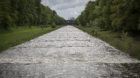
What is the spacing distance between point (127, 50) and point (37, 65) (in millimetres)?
6482

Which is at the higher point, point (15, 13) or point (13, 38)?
point (15, 13)

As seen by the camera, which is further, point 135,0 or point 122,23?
point 122,23

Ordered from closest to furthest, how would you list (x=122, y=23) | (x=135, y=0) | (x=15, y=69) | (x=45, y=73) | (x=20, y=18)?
(x=45, y=73) → (x=15, y=69) → (x=135, y=0) → (x=122, y=23) → (x=20, y=18)

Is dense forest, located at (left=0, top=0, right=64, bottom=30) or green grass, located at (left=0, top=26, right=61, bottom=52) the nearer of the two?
green grass, located at (left=0, top=26, right=61, bottom=52)

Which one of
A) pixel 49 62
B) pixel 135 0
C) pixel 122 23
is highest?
pixel 135 0

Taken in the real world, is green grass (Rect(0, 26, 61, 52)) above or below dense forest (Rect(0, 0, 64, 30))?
below

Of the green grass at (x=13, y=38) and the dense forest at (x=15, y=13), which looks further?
the dense forest at (x=15, y=13)

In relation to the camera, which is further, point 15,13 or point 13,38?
point 15,13

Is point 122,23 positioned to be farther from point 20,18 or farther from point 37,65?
point 20,18

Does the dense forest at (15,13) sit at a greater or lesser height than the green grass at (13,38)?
greater

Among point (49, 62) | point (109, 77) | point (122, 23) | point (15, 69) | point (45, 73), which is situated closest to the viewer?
point (109, 77)

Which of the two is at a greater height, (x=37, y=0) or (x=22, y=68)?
(x=37, y=0)

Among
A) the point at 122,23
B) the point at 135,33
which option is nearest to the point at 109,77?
the point at 122,23

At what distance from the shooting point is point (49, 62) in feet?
37.3
